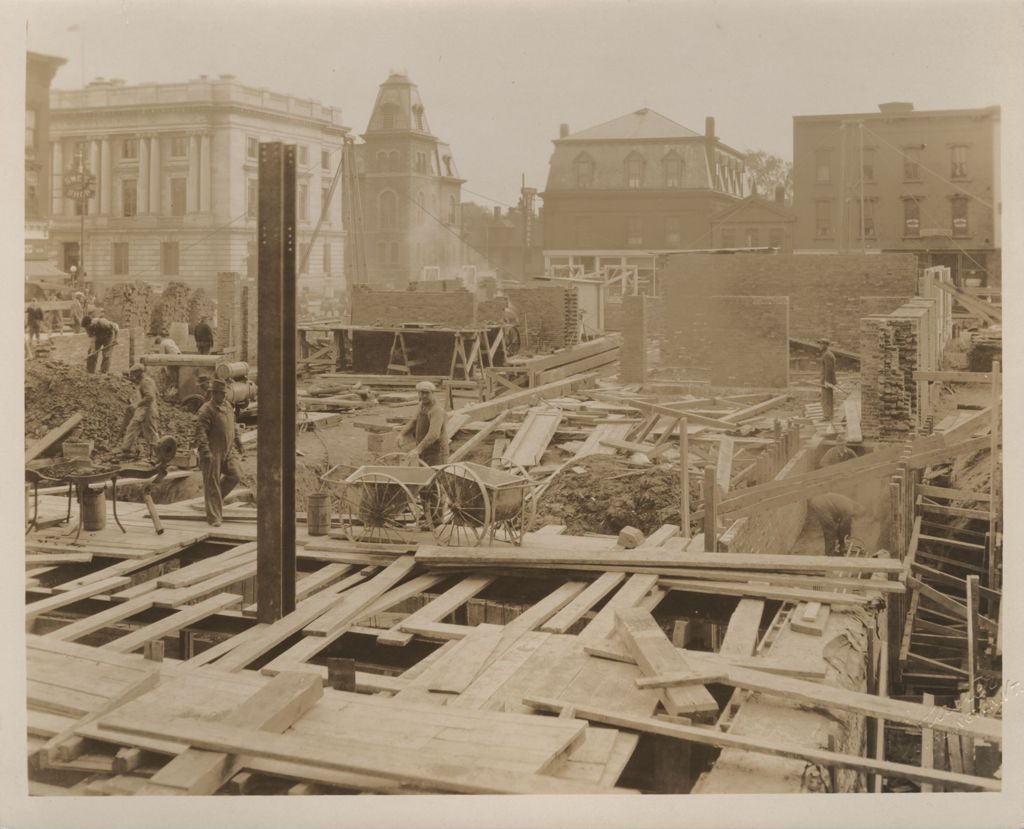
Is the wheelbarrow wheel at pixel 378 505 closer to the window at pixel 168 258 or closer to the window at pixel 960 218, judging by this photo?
the window at pixel 168 258

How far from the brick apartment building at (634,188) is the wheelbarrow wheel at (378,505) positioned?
3.62m

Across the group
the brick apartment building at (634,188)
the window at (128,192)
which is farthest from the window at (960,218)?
the window at (128,192)

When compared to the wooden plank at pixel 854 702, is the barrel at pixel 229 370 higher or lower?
higher

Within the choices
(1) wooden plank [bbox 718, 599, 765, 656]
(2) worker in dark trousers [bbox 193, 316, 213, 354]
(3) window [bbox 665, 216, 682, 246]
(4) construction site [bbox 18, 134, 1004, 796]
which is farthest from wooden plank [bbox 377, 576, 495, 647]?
(2) worker in dark trousers [bbox 193, 316, 213, 354]

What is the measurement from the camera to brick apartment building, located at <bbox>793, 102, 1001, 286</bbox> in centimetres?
841

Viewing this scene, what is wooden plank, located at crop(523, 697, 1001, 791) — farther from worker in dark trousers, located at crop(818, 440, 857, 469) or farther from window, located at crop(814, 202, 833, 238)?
window, located at crop(814, 202, 833, 238)

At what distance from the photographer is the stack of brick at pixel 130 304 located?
48.0ft

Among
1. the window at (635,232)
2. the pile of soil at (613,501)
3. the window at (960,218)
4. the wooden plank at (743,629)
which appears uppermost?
the window at (635,232)

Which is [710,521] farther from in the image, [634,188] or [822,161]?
[634,188]

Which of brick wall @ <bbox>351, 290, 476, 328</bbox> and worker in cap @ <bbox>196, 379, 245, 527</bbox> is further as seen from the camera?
brick wall @ <bbox>351, 290, 476, 328</bbox>

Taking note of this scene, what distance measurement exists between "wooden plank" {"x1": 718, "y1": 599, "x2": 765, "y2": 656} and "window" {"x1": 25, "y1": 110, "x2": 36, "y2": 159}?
5.62 m

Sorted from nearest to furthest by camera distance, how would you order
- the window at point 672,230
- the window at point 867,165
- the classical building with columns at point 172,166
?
1. the classical building with columns at point 172,166
2. the window at point 867,165
3. the window at point 672,230

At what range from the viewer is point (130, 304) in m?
15.9

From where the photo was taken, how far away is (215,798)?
551 cm
